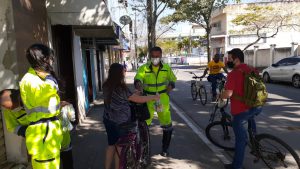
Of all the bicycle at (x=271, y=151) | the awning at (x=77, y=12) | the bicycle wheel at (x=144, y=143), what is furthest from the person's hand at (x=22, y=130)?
the awning at (x=77, y=12)

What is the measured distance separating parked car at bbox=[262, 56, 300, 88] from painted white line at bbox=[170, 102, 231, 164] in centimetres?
775

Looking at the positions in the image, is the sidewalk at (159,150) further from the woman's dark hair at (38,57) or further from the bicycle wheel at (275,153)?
the woman's dark hair at (38,57)

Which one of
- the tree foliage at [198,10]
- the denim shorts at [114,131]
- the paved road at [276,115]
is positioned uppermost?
the tree foliage at [198,10]

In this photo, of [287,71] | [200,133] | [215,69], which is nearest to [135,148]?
[200,133]

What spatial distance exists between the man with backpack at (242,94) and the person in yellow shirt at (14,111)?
2.65 metres

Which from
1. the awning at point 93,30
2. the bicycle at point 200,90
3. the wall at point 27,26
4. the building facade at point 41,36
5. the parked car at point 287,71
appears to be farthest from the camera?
the parked car at point 287,71

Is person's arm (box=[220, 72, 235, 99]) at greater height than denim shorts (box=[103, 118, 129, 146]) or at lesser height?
greater

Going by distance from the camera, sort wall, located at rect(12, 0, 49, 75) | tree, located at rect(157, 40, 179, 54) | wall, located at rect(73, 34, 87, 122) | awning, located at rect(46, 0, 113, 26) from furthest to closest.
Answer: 1. tree, located at rect(157, 40, 179, 54)
2. wall, located at rect(73, 34, 87, 122)
3. awning, located at rect(46, 0, 113, 26)
4. wall, located at rect(12, 0, 49, 75)

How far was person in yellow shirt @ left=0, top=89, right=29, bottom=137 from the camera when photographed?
293cm

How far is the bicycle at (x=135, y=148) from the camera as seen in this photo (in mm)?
4234

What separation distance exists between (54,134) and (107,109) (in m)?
1.30

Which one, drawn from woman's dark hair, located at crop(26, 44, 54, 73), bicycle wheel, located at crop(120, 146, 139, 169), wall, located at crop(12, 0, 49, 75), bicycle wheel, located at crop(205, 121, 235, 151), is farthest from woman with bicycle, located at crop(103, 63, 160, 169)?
bicycle wheel, located at crop(205, 121, 235, 151)

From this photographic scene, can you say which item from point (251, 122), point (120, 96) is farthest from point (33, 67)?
point (251, 122)

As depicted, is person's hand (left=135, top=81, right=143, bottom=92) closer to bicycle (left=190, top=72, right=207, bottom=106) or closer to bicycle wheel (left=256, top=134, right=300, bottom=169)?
bicycle wheel (left=256, top=134, right=300, bottom=169)
